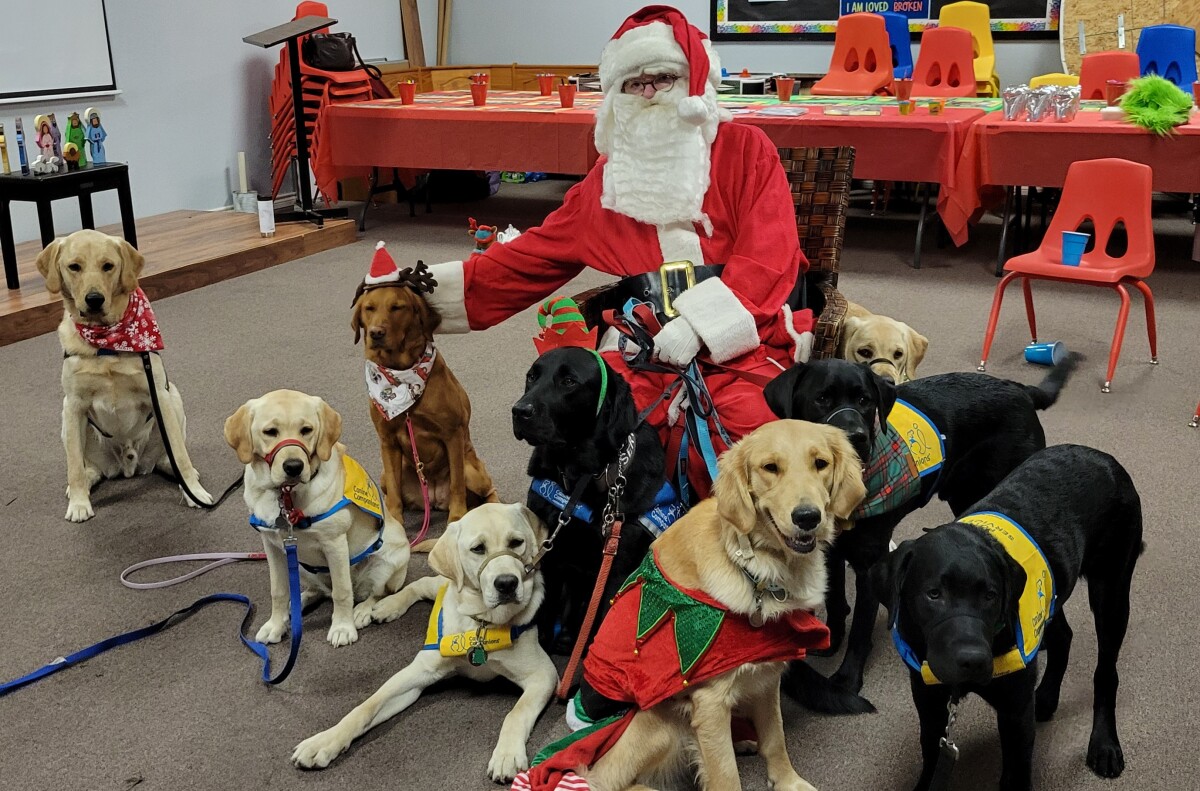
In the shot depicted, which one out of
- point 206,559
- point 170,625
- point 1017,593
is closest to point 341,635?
point 170,625

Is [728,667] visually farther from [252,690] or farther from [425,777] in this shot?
[252,690]

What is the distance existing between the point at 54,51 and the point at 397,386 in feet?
14.6

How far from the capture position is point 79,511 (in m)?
2.95

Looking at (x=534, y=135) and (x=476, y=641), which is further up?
(x=534, y=135)

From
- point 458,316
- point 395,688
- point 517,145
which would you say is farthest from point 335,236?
point 395,688

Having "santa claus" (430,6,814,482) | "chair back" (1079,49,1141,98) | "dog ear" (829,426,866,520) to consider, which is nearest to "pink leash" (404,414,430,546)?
"santa claus" (430,6,814,482)

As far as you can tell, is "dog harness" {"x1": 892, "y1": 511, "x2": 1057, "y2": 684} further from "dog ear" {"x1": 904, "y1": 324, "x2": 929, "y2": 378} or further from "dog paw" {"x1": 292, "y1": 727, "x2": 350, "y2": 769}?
"dog ear" {"x1": 904, "y1": 324, "x2": 929, "y2": 378}

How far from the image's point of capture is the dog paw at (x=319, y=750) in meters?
1.93

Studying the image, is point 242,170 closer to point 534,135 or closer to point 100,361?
point 534,135

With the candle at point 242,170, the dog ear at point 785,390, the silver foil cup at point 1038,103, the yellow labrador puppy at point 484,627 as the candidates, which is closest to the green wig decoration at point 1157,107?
the silver foil cup at point 1038,103

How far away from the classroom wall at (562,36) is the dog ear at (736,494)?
7627 millimetres

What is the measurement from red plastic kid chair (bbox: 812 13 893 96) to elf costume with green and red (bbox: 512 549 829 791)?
239 inches

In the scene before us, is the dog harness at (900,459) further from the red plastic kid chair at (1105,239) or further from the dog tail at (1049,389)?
the red plastic kid chair at (1105,239)

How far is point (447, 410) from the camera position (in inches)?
110
